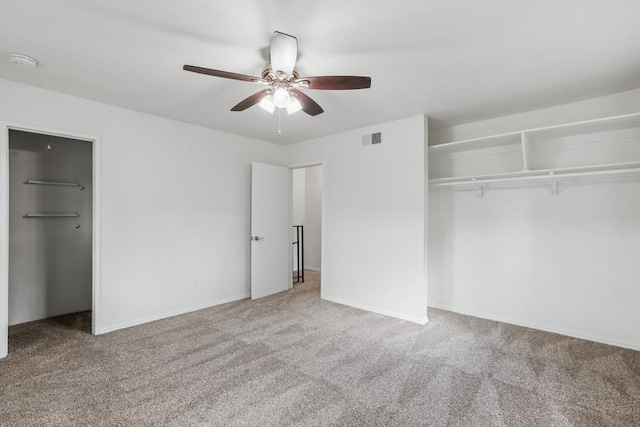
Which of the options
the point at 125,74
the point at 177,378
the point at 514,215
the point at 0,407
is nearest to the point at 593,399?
the point at 514,215

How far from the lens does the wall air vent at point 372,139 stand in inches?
156

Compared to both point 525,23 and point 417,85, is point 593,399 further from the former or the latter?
point 417,85

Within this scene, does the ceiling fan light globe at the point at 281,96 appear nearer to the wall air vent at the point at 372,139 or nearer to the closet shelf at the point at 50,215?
the wall air vent at the point at 372,139

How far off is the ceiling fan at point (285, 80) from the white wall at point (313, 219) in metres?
4.27

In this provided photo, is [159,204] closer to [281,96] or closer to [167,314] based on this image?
[167,314]

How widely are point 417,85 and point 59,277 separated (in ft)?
15.8

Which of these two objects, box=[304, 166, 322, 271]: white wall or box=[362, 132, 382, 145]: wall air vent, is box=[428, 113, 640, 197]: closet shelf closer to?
box=[362, 132, 382, 145]: wall air vent

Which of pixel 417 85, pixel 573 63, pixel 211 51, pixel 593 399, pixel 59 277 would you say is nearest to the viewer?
pixel 593 399

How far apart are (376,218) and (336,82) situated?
224cm

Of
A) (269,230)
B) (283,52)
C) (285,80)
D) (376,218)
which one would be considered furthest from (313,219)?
(283,52)

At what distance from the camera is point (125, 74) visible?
2594mm

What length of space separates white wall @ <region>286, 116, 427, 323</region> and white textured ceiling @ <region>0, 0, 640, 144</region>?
0.72 m

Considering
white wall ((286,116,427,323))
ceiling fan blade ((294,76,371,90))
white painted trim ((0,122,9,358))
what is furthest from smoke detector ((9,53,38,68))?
white wall ((286,116,427,323))

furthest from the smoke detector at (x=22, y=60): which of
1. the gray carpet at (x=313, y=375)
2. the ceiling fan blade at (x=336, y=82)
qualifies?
the gray carpet at (x=313, y=375)
